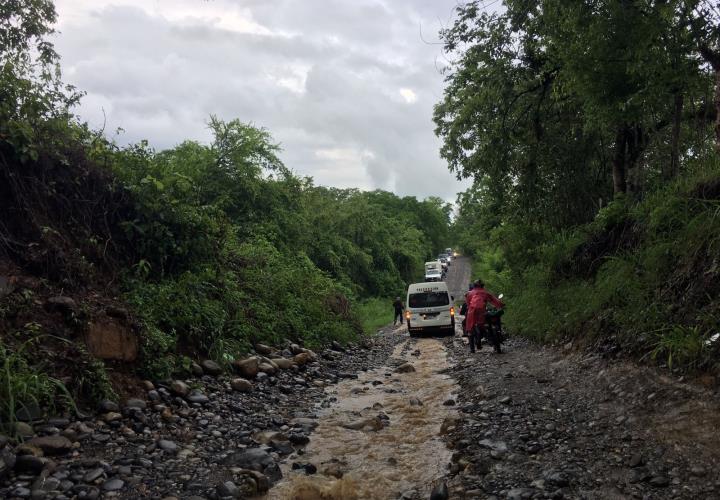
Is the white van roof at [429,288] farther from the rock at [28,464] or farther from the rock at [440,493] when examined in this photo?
the rock at [28,464]

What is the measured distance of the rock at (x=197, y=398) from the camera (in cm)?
722

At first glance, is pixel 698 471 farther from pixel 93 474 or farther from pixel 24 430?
pixel 24 430

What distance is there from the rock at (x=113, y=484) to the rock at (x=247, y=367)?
14.5 feet

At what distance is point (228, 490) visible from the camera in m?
4.65

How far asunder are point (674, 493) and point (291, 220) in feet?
69.4

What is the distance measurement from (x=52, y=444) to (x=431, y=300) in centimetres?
1581

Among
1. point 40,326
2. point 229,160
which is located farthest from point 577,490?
point 229,160

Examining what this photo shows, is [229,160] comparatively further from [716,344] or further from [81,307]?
[716,344]

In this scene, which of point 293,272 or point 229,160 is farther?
point 229,160

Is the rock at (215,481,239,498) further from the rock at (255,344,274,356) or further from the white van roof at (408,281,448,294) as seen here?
the white van roof at (408,281,448,294)

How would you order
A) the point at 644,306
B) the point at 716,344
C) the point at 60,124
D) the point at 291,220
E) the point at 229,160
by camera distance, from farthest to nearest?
the point at 291,220
the point at 229,160
the point at 60,124
the point at 644,306
the point at 716,344

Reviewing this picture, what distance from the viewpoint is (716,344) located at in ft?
18.1

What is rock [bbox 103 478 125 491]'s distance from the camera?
14.7 ft

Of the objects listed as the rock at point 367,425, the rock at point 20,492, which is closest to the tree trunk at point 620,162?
the rock at point 367,425
